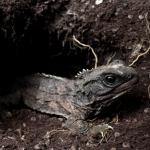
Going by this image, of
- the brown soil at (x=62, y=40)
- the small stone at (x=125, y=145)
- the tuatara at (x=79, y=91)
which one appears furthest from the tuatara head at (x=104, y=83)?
the small stone at (x=125, y=145)

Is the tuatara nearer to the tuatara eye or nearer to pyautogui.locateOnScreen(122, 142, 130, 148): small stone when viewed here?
the tuatara eye

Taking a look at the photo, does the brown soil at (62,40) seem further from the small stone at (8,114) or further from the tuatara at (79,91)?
the tuatara at (79,91)

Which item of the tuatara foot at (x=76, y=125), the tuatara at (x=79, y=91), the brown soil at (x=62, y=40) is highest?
the brown soil at (x=62, y=40)

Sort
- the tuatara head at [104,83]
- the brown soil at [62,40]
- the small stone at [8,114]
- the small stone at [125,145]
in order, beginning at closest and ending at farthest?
the small stone at [125,145] → the tuatara head at [104,83] → the brown soil at [62,40] → the small stone at [8,114]

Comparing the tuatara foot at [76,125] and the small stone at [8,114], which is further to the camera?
the small stone at [8,114]

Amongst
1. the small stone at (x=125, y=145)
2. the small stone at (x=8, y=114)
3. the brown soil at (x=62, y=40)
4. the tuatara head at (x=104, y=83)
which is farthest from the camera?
the small stone at (x=8, y=114)

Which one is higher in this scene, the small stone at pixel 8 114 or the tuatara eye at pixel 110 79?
the tuatara eye at pixel 110 79

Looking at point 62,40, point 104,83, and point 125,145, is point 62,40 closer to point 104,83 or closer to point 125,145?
point 104,83
